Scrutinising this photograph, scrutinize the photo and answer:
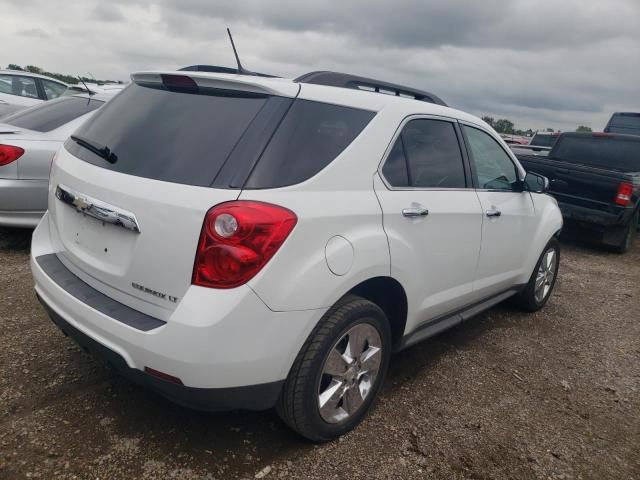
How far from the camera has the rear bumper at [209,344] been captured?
1939 millimetres

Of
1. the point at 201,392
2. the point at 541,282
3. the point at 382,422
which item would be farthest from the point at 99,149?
the point at 541,282

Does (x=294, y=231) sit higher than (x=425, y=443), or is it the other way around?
(x=294, y=231)

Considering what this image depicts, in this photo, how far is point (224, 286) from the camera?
196cm

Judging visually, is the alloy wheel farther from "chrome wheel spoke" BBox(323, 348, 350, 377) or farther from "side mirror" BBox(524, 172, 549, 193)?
"side mirror" BBox(524, 172, 549, 193)

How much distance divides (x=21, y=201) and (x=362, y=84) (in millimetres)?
3399

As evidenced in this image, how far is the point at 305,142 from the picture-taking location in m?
2.24

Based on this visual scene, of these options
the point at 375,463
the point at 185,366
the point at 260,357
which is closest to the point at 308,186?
the point at 260,357

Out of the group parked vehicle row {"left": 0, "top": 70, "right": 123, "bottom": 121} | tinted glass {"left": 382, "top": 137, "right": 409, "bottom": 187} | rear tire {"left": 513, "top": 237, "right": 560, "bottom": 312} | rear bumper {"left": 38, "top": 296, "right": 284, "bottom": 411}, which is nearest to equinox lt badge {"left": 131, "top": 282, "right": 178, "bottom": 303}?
rear bumper {"left": 38, "top": 296, "right": 284, "bottom": 411}

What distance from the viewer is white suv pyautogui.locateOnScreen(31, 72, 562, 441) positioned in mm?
1983

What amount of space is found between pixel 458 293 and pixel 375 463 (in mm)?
1281

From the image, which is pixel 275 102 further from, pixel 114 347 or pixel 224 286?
pixel 114 347

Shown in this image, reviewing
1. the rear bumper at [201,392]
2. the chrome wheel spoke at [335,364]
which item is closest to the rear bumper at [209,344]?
the rear bumper at [201,392]

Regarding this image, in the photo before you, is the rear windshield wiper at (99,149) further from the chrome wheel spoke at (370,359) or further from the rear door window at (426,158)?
the chrome wheel spoke at (370,359)

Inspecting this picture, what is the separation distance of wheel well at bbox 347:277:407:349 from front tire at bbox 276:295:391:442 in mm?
129
